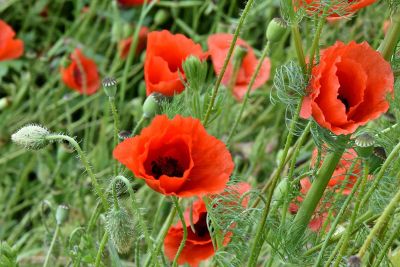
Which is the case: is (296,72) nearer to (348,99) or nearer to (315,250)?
(348,99)

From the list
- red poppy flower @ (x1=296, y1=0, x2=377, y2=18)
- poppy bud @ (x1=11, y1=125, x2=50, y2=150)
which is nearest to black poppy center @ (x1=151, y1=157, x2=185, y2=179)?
poppy bud @ (x1=11, y1=125, x2=50, y2=150)

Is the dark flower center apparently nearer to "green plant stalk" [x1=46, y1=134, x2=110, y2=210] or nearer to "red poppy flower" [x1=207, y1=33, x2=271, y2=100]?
"green plant stalk" [x1=46, y1=134, x2=110, y2=210]

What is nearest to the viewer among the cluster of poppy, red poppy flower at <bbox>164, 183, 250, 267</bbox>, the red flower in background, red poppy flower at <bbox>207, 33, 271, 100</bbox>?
the cluster of poppy

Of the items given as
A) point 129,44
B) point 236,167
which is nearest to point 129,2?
point 129,44

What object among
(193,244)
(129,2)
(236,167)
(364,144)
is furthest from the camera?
(129,2)

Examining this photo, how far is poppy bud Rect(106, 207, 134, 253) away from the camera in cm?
100

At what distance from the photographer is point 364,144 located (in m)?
0.88

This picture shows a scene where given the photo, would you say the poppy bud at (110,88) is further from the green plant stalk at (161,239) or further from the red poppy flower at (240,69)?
the red poppy flower at (240,69)

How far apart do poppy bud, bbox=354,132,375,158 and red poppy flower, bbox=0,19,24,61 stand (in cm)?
116

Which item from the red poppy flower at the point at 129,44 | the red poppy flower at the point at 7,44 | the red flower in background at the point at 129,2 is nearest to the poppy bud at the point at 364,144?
the red poppy flower at the point at 7,44

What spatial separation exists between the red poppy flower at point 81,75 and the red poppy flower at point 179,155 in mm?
1017

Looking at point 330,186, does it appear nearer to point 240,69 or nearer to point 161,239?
point 161,239

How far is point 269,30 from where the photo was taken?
3.86 feet

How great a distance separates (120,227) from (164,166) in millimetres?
89
